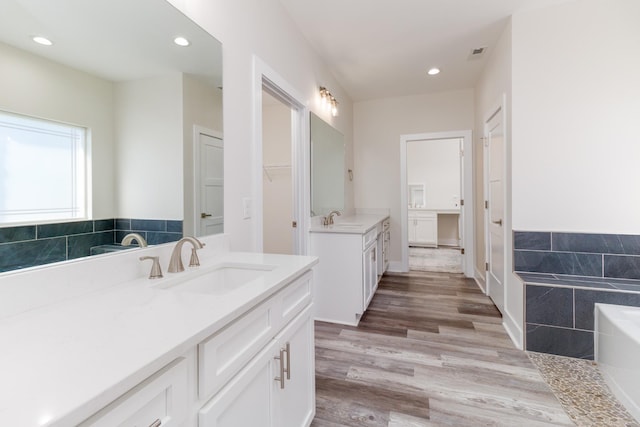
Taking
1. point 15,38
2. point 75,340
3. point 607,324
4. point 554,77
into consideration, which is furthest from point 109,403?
point 554,77

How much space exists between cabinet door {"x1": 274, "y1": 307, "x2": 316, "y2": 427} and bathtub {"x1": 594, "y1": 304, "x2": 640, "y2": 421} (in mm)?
1613

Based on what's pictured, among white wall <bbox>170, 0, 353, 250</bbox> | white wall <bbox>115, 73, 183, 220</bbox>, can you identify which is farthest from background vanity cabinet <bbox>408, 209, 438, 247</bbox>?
white wall <bbox>115, 73, 183, 220</bbox>

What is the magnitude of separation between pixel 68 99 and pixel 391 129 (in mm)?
4092

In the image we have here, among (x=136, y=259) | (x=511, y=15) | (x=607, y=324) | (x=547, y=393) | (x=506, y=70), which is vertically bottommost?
(x=547, y=393)

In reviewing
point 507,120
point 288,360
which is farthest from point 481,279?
point 288,360

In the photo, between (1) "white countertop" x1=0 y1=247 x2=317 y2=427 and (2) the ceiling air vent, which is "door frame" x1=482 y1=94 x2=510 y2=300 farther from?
(1) "white countertop" x1=0 y1=247 x2=317 y2=427

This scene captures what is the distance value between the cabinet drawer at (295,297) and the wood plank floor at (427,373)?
0.69 m

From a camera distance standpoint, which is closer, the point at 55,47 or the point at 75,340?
the point at 75,340

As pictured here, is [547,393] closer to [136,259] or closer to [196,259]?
[196,259]

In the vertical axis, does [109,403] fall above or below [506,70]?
below

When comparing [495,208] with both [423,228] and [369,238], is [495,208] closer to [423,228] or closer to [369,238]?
[369,238]

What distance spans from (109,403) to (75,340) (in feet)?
0.73

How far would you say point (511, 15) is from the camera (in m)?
2.41

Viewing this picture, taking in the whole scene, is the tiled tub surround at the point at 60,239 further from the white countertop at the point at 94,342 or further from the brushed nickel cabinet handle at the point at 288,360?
the brushed nickel cabinet handle at the point at 288,360
